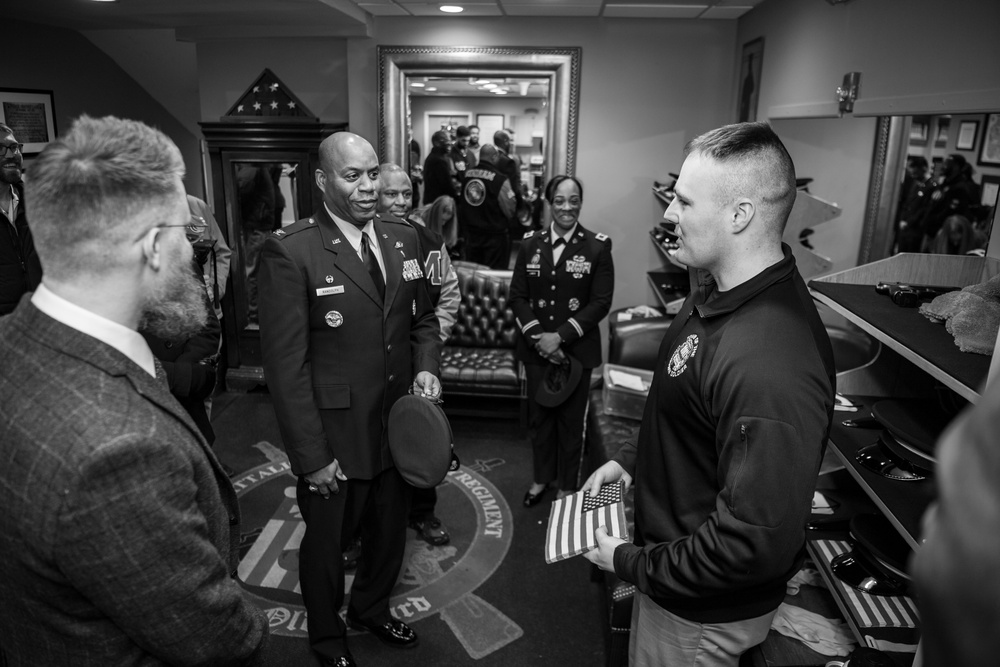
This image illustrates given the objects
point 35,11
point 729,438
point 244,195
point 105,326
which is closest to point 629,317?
point 244,195

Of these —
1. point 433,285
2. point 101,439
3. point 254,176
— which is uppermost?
point 254,176

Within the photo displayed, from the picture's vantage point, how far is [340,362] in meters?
2.26

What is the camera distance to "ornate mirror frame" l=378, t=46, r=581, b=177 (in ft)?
16.3

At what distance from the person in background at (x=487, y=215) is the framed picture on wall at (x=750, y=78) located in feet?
6.03

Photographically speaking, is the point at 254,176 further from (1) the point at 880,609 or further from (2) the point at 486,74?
(1) the point at 880,609

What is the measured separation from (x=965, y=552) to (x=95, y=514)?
1063mm

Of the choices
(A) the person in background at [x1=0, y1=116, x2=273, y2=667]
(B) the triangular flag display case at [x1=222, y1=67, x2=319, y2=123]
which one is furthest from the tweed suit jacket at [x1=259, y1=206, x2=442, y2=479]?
(B) the triangular flag display case at [x1=222, y1=67, x2=319, y2=123]

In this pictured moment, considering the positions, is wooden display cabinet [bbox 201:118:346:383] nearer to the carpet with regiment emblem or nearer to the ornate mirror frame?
the ornate mirror frame

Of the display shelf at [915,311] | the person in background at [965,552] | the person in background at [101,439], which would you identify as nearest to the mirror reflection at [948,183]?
the display shelf at [915,311]

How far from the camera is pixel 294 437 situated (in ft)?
7.14

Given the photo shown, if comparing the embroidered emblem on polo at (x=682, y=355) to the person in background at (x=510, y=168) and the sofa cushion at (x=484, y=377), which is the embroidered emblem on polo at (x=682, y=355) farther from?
the person in background at (x=510, y=168)

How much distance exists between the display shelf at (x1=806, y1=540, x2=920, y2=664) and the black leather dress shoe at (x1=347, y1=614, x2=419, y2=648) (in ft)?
5.02

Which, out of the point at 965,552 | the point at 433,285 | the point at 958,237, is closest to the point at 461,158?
the point at 433,285

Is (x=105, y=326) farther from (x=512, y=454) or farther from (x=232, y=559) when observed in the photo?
(x=512, y=454)
